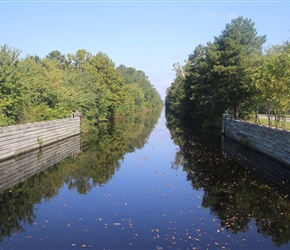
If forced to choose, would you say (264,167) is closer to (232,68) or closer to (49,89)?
(232,68)

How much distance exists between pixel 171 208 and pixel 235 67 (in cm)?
2882

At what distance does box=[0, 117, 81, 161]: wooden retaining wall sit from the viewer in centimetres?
1873

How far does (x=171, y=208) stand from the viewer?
11.1 metres

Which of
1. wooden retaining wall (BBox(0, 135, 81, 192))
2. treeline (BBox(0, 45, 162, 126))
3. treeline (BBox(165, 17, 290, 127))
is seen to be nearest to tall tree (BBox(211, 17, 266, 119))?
treeline (BBox(165, 17, 290, 127))

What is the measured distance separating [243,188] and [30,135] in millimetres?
14536

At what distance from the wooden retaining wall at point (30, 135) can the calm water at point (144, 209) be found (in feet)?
10.5

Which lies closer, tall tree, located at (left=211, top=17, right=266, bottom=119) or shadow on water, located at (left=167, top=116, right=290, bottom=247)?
shadow on water, located at (left=167, top=116, right=290, bottom=247)

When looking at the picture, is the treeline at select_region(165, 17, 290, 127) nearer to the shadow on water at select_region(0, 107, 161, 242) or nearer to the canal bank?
the canal bank

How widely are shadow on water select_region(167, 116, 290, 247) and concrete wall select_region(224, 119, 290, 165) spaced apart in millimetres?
596

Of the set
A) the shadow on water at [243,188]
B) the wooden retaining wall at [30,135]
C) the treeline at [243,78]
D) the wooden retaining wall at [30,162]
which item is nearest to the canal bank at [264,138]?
the shadow on water at [243,188]

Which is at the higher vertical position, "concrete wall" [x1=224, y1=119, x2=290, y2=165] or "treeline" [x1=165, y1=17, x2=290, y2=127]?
"treeline" [x1=165, y1=17, x2=290, y2=127]

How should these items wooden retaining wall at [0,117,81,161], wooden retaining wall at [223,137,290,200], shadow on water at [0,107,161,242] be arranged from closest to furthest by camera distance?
shadow on water at [0,107,161,242] < wooden retaining wall at [223,137,290,200] < wooden retaining wall at [0,117,81,161]

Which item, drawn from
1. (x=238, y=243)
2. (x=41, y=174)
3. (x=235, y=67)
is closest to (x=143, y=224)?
(x=238, y=243)

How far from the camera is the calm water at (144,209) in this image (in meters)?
8.34
